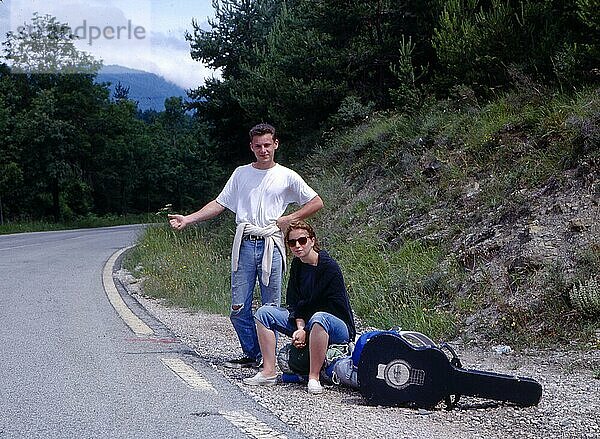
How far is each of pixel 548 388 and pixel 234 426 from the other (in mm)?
2183

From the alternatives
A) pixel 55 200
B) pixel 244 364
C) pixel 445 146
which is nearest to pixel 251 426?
pixel 244 364

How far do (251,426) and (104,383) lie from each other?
1.60 meters

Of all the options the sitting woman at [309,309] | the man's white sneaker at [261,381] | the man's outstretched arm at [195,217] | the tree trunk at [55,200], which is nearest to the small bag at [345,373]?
the sitting woman at [309,309]

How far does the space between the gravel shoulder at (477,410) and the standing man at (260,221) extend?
0.59 metres

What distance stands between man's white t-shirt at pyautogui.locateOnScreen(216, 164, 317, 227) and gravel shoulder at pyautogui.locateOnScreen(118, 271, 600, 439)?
124cm

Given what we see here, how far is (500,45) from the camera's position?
1295cm

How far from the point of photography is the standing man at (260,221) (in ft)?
20.2

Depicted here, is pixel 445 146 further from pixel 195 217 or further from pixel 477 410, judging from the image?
pixel 477 410

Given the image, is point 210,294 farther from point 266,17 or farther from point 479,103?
point 266,17

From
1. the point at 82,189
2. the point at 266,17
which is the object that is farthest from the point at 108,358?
the point at 82,189

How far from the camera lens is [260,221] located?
20.2 ft

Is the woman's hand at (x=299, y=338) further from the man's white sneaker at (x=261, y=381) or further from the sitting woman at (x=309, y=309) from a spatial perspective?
the man's white sneaker at (x=261, y=381)

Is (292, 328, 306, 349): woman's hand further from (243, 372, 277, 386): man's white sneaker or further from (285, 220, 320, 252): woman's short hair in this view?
(285, 220, 320, 252): woman's short hair

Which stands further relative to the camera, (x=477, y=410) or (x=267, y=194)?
(x=267, y=194)
